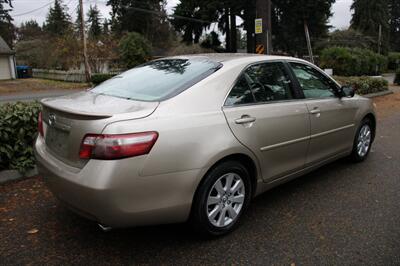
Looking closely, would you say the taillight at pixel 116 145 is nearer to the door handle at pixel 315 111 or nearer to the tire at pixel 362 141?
the door handle at pixel 315 111

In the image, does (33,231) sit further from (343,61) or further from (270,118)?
(343,61)

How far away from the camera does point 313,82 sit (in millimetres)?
4215

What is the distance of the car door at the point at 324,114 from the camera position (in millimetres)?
3955

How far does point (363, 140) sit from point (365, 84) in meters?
8.47

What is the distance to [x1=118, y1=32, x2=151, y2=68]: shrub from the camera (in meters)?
30.1

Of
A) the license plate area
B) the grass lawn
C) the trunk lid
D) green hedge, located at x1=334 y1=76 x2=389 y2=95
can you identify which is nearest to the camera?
the trunk lid

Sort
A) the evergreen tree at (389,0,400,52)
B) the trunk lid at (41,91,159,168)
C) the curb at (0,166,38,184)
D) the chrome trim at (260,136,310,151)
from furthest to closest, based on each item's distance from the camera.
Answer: the evergreen tree at (389,0,400,52)
the curb at (0,166,38,184)
the chrome trim at (260,136,310,151)
the trunk lid at (41,91,159,168)

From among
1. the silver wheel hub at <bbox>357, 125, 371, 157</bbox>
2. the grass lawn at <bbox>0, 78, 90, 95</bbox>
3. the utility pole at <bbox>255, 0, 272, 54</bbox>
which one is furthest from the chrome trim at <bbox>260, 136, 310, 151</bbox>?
the grass lawn at <bbox>0, 78, 90, 95</bbox>

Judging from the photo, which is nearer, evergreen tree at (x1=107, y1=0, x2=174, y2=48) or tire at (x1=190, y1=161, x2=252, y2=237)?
tire at (x1=190, y1=161, x2=252, y2=237)

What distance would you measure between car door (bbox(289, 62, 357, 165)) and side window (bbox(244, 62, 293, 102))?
0.71 feet

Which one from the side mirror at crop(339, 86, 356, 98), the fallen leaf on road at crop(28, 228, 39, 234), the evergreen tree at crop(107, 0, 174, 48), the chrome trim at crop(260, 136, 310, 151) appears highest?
the evergreen tree at crop(107, 0, 174, 48)

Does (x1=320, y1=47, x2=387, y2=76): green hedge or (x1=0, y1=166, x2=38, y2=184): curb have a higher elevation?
(x1=320, y1=47, x2=387, y2=76): green hedge

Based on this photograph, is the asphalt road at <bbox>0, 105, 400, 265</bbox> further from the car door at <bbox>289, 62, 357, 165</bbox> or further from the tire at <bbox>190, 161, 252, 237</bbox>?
the car door at <bbox>289, 62, 357, 165</bbox>

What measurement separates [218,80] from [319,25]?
30.8 metres
